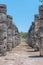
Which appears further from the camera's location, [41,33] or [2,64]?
[41,33]

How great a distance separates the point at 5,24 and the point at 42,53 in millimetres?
3772

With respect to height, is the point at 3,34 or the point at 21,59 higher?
the point at 3,34

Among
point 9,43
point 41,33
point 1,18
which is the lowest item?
point 9,43

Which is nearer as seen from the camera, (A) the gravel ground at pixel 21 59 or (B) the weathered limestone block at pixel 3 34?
(A) the gravel ground at pixel 21 59

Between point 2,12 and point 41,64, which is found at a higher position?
point 2,12

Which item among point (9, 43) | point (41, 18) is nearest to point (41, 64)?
point (41, 18)

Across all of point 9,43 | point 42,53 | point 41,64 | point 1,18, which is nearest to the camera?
point 41,64

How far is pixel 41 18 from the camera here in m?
17.0

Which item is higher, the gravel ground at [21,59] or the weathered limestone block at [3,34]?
the weathered limestone block at [3,34]

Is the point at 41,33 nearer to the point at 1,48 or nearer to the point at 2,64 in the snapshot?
the point at 1,48

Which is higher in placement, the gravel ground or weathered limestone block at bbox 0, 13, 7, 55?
weathered limestone block at bbox 0, 13, 7, 55

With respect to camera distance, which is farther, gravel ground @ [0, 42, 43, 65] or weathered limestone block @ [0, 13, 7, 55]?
weathered limestone block @ [0, 13, 7, 55]

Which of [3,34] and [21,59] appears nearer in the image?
[21,59]

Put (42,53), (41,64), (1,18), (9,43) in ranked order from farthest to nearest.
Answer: (9,43) → (1,18) → (42,53) → (41,64)
